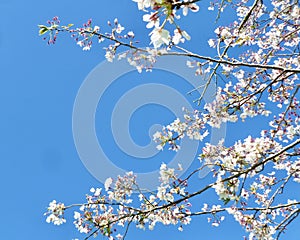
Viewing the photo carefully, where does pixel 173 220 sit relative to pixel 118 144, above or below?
below

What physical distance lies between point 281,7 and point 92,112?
3.24 meters

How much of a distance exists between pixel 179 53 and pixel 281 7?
189 centimetres

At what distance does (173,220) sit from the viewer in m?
2.80

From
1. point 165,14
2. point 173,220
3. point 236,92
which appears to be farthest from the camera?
point 236,92

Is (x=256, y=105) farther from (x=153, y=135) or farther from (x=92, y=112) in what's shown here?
(x=92, y=112)

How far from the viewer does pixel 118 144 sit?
529cm

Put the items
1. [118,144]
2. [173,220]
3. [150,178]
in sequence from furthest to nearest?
[118,144] < [150,178] < [173,220]

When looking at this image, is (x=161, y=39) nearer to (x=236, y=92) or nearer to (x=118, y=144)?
(x=236, y=92)

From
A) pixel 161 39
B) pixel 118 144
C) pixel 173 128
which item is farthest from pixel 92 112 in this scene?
pixel 161 39

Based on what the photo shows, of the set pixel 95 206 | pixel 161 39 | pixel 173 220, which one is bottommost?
pixel 161 39

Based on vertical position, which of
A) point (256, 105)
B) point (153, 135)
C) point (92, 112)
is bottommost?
point (153, 135)

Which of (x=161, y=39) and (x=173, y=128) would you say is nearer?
(x=161, y=39)

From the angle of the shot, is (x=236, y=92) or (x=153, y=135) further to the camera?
(x=236, y=92)

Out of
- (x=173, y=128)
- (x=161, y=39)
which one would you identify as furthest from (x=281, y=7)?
(x=161, y=39)
